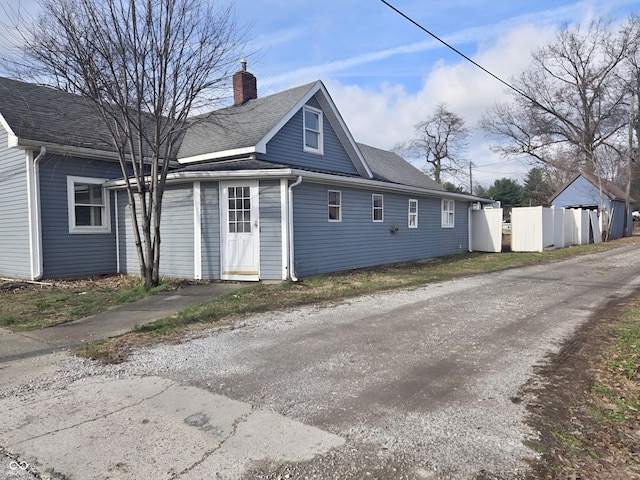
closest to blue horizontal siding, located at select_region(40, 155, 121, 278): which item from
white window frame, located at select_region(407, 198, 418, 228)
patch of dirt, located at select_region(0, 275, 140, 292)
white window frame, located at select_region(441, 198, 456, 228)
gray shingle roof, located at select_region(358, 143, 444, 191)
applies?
patch of dirt, located at select_region(0, 275, 140, 292)

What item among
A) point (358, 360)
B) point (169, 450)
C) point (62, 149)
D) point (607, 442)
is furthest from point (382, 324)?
point (62, 149)

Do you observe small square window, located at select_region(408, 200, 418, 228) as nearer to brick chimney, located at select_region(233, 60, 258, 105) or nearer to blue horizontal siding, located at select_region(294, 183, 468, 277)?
blue horizontal siding, located at select_region(294, 183, 468, 277)

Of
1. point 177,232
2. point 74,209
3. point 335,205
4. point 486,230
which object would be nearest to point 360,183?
point 335,205

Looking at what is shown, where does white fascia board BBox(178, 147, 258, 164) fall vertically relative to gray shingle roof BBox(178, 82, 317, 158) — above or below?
below

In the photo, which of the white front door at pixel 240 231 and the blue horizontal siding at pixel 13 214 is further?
the blue horizontal siding at pixel 13 214

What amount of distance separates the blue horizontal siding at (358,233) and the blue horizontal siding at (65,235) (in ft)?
19.5

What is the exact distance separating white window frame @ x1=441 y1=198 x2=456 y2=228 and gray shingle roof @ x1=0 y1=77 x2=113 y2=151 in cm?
1307

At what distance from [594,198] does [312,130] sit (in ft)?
97.0

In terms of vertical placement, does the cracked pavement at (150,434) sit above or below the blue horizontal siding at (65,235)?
below

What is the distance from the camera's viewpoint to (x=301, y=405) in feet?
11.3

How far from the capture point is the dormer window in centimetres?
1404

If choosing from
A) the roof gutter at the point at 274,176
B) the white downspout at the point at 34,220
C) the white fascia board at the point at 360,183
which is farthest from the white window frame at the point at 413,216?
the white downspout at the point at 34,220

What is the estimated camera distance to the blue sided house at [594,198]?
3106 cm

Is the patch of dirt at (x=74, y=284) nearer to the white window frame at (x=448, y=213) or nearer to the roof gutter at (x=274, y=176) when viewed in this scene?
the roof gutter at (x=274, y=176)
